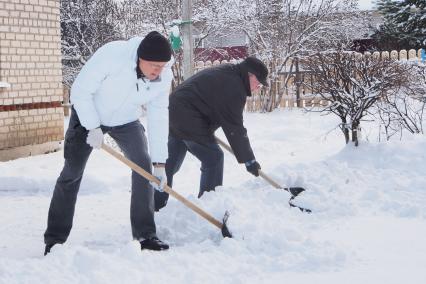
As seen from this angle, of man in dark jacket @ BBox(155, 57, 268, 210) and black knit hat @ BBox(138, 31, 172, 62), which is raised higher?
black knit hat @ BBox(138, 31, 172, 62)

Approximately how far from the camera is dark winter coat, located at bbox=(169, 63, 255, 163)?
15.8 ft

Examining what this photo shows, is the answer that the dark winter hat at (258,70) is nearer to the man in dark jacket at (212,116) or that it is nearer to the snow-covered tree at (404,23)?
the man in dark jacket at (212,116)

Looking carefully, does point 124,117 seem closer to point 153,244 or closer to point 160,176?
point 160,176

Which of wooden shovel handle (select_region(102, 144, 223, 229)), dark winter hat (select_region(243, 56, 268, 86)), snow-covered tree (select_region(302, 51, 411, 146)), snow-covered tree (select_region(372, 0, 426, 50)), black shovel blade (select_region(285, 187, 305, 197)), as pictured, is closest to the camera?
wooden shovel handle (select_region(102, 144, 223, 229))

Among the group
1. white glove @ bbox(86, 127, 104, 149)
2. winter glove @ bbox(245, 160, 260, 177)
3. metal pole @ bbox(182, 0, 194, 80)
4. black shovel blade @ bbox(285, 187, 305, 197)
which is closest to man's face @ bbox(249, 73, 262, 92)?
winter glove @ bbox(245, 160, 260, 177)

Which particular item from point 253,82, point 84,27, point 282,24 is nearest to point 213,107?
point 253,82

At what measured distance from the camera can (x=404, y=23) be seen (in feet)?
64.8

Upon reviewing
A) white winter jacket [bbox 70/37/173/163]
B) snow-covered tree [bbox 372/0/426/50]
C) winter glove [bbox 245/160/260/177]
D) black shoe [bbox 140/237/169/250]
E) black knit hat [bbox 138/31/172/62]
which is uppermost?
snow-covered tree [bbox 372/0/426/50]

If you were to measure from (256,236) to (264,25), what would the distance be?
43.5 ft

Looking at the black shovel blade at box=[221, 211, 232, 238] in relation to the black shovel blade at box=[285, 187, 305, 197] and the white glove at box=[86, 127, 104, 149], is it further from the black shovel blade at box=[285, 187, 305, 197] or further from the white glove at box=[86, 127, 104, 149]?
the black shovel blade at box=[285, 187, 305, 197]

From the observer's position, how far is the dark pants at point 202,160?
511cm

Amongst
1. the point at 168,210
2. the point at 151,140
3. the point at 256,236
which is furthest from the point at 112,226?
the point at 256,236

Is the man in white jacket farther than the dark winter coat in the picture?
No

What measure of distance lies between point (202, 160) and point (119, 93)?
142cm
